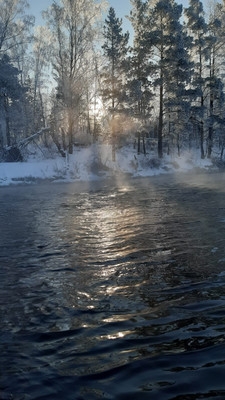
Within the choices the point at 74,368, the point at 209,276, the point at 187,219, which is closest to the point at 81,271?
the point at 209,276

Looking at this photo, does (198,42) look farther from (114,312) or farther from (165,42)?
(114,312)

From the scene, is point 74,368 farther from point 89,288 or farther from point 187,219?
point 187,219

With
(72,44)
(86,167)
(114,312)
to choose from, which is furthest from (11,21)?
(114,312)

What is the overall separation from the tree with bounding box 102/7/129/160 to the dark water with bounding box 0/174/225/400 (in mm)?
22960

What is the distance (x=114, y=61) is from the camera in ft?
98.0

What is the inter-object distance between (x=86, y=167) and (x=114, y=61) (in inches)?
413

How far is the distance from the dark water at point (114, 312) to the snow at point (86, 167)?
14363 mm

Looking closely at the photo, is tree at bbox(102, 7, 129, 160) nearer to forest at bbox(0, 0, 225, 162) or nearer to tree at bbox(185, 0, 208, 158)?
forest at bbox(0, 0, 225, 162)

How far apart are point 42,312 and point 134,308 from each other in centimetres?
117

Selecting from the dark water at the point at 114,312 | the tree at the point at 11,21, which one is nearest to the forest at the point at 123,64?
the tree at the point at 11,21

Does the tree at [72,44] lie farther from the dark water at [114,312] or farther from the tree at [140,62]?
the dark water at [114,312]

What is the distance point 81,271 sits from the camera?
587cm

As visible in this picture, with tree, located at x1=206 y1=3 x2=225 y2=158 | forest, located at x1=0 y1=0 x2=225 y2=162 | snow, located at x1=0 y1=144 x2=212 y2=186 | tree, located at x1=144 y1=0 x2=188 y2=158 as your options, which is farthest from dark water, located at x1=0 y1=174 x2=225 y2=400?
tree, located at x1=206 y1=3 x2=225 y2=158

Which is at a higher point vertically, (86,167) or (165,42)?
(165,42)
